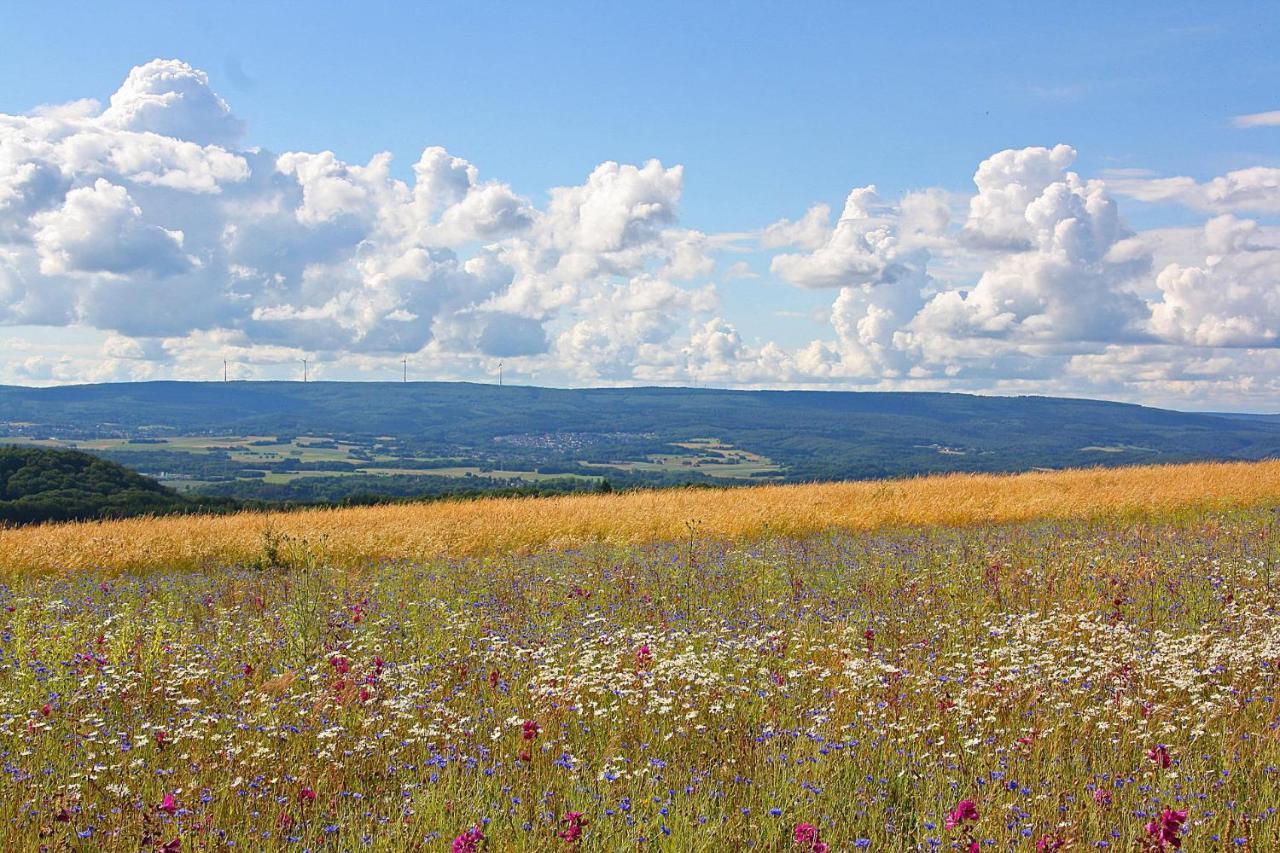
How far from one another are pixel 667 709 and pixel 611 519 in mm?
16580

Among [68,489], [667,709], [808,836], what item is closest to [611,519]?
[667,709]

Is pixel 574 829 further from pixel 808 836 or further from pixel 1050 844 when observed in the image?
pixel 1050 844

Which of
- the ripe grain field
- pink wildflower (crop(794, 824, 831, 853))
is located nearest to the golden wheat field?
the ripe grain field

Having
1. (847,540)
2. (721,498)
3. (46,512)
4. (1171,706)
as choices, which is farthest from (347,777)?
(46,512)

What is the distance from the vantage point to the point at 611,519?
22500 mm

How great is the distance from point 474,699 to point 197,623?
5.14 meters

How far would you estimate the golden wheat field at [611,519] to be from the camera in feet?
60.6

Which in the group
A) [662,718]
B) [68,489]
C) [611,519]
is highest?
[662,718]

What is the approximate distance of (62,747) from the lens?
6.18m

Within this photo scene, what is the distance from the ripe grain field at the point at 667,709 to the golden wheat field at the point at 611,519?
5.04m

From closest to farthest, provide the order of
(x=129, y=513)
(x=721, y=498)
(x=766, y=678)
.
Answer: (x=766, y=678) < (x=721, y=498) < (x=129, y=513)

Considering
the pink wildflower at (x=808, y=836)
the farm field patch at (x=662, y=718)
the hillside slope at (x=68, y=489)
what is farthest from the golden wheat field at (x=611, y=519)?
the hillside slope at (x=68, y=489)

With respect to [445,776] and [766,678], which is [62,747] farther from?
[766,678]

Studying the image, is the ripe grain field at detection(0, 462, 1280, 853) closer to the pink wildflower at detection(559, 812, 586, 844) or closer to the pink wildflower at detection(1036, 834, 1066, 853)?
the pink wildflower at detection(559, 812, 586, 844)
